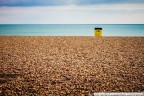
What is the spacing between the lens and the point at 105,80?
6.74m

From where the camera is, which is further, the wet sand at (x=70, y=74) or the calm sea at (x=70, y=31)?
the calm sea at (x=70, y=31)

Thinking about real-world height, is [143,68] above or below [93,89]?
above

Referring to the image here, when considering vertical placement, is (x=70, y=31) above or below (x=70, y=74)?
above

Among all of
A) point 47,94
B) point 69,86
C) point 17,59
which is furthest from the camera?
point 17,59

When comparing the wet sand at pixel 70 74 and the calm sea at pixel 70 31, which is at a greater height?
the calm sea at pixel 70 31

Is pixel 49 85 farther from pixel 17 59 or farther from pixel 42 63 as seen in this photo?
pixel 17 59

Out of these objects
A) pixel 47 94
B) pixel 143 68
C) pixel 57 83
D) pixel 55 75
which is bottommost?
pixel 47 94

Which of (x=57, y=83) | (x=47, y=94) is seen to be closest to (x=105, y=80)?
(x=57, y=83)

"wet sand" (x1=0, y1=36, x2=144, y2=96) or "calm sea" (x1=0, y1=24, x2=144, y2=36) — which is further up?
"calm sea" (x1=0, y1=24, x2=144, y2=36)

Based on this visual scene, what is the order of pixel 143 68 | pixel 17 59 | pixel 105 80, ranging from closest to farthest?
pixel 105 80
pixel 143 68
pixel 17 59

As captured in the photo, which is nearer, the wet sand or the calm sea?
the wet sand

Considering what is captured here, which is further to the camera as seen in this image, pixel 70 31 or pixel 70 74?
pixel 70 31

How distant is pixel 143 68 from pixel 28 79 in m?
3.80

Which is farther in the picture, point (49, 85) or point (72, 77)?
point (72, 77)
